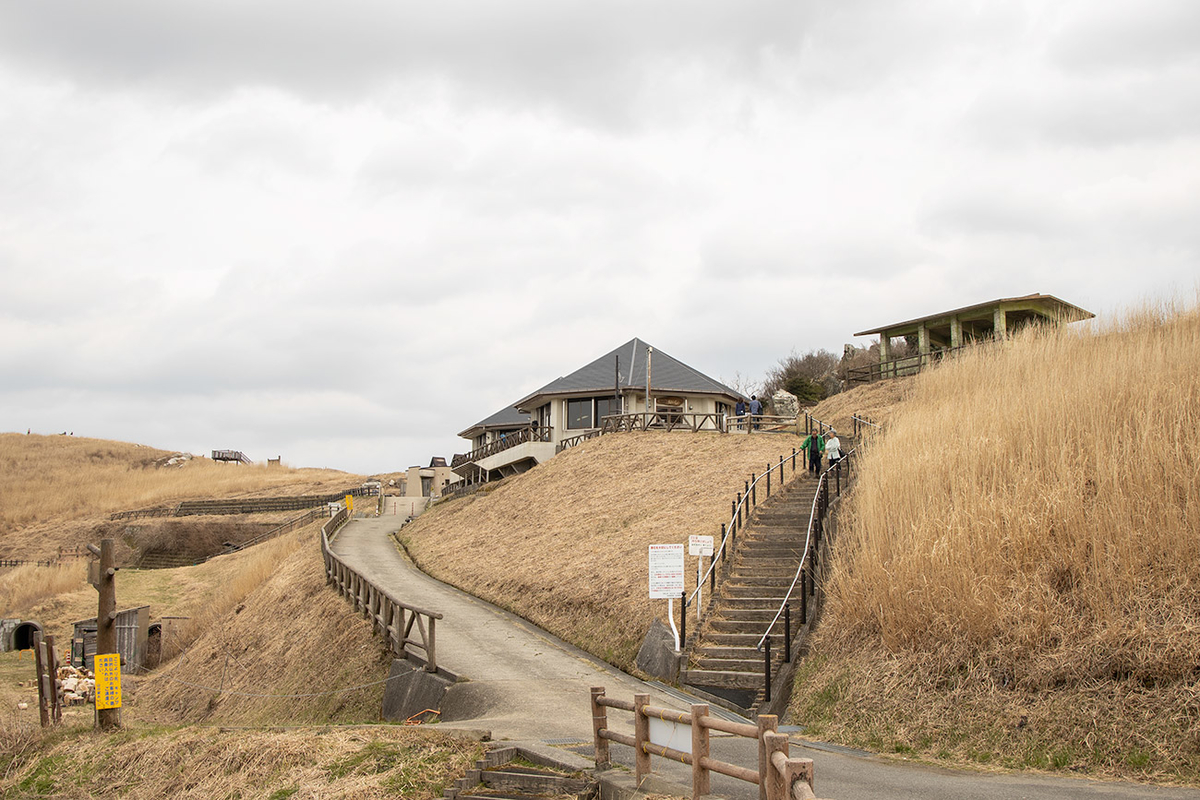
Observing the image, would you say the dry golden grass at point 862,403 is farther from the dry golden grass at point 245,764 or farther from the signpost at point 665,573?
the dry golden grass at point 245,764

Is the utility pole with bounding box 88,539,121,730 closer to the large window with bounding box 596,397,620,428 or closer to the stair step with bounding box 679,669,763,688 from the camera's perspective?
the stair step with bounding box 679,669,763,688

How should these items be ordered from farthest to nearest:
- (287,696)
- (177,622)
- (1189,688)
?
1. (177,622)
2. (287,696)
3. (1189,688)

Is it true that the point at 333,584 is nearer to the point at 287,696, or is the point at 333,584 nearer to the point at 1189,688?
the point at 287,696

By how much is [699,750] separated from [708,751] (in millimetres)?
155

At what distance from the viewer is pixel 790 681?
13289 mm

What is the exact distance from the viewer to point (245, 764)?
11062 mm

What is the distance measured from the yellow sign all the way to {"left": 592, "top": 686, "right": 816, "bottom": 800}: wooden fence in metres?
9.29

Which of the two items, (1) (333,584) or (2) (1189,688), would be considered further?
(1) (333,584)

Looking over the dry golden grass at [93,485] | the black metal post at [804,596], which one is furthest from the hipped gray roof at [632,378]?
the black metal post at [804,596]

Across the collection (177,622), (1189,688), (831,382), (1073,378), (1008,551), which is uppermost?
(831,382)

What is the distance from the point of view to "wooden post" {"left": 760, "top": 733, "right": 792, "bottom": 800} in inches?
226

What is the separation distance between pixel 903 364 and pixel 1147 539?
111ft

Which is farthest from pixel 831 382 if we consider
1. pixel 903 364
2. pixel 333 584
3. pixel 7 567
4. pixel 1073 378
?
pixel 7 567

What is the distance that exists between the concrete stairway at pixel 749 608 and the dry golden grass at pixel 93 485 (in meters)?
48.5
